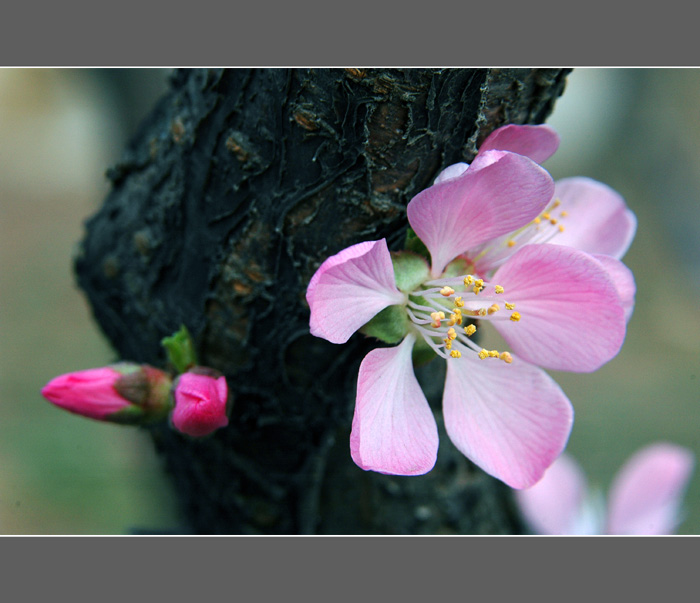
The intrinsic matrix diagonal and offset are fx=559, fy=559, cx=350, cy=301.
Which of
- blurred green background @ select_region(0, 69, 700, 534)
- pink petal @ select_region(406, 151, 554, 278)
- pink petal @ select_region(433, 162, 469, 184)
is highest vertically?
pink petal @ select_region(433, 162, 469, 184)

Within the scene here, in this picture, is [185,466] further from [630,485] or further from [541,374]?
[630,485]

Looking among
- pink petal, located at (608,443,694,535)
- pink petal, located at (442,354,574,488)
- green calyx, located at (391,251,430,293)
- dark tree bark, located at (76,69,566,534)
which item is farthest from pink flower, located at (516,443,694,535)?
green calyx, located at (391,251,430,293)

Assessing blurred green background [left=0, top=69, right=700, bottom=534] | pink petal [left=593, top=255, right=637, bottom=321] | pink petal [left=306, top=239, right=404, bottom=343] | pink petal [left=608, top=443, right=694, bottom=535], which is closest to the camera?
pink petal [left=306, top=239, right=404, bottom=343]

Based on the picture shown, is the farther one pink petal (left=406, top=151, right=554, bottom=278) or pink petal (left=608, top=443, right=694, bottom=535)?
pink petal (left=608, top=443, right=694, bottom=535)

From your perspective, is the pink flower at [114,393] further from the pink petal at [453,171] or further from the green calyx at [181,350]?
the pink petal at [453,171]

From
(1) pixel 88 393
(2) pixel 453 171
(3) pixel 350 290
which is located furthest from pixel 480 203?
(1) pixel 88 393

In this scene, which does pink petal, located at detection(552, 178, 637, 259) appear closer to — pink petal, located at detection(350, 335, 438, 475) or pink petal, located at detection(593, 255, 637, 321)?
pink petal, located at detection(593, 255, 637, 321)

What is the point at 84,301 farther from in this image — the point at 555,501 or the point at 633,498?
the point at 633,498

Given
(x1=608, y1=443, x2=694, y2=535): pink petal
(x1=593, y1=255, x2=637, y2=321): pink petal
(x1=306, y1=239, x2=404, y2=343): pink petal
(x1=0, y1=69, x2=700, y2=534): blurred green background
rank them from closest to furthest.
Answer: (x1=306, y1=239, x2=404, y2=343): pink petal, (x1=593, y1=255, x2=637, y2=321): pink petal, (x1=608, y1=443, x2=694, y2=535): pink petal, (x1=0, y1=69, x2=700, y2=534): blurred green background
